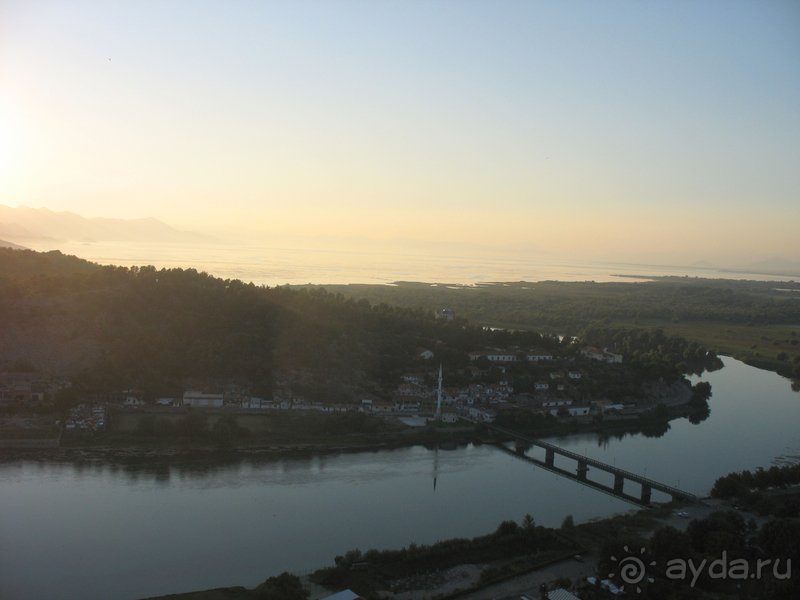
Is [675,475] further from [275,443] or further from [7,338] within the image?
[7,338]

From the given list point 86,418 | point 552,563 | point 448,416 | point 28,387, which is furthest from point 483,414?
point 28,387

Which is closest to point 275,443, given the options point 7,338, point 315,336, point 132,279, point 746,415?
point 315,336

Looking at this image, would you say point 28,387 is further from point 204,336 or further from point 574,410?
point 574,410

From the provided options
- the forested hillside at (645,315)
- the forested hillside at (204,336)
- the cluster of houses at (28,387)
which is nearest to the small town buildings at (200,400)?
the forested hillside at (204,336)

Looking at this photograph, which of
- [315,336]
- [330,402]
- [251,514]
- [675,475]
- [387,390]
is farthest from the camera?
[315,336]

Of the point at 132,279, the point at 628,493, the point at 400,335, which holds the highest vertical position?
the point at 132,279

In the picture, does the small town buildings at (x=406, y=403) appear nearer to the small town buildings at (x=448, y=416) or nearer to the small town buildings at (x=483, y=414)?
the small town buildings at (x=448, y=416)

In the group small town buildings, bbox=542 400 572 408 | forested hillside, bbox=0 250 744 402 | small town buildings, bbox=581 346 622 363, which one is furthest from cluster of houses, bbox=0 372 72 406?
small town buildings, bbox=581 346 622 363
